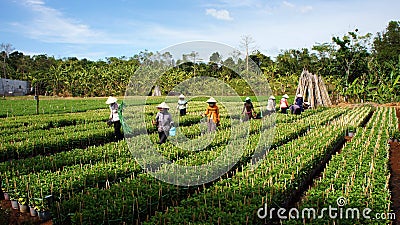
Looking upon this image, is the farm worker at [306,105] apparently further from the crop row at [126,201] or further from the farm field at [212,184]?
the crop row at [126,201]

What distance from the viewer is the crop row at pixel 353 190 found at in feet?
15.1

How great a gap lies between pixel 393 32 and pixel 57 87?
47585mm

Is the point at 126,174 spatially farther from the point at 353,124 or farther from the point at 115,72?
the point at 115,72

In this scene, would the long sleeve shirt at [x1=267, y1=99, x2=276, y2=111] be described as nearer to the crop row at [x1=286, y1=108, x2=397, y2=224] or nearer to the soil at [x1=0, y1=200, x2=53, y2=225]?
the crop row at [x1=286, y1=108, x2=397, y2=224]

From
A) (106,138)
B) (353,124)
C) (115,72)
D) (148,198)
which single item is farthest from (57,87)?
(148,198)

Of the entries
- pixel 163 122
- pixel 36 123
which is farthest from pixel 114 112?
pixel 36 123

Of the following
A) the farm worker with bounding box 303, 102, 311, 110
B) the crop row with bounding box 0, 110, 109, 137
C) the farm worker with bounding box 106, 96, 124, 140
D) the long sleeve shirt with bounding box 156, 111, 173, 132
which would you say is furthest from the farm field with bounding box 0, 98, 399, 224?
the farm worker with bounding box 303, 102, 311, 110

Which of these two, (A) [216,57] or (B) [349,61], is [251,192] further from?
(B) [349,61]

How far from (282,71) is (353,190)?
39.7 metres

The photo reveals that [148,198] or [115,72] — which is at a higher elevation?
[115,72]

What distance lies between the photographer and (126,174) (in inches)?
279

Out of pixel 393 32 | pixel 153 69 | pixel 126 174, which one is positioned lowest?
pixel 126 174

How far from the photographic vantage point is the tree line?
15930mm

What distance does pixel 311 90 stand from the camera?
22.9 m
